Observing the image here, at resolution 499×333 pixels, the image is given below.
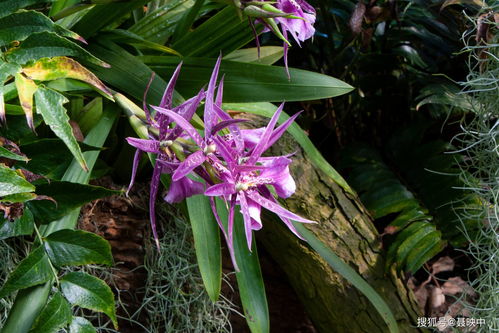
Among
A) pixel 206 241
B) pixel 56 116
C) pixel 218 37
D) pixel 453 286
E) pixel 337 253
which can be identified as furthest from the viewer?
pixel 453 286

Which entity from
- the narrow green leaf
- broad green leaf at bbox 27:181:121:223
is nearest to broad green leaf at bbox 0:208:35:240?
broad green leaf at bbox 27:181:121:223

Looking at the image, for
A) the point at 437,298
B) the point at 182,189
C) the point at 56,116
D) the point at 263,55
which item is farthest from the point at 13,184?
the point at 437,298

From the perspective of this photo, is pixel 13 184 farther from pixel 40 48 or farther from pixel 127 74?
pixel 127 74

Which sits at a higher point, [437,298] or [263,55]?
[263,55]

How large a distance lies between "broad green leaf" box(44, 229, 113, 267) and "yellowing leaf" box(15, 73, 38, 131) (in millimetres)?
170

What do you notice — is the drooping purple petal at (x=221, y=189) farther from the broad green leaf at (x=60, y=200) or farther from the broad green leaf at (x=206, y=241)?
the broad green leaf at (x=206, y=241)

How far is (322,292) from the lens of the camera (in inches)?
50.4

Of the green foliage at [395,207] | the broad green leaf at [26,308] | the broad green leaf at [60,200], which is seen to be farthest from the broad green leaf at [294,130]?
the broad green leaf at [26,308]

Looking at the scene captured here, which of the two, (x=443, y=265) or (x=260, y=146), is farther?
(x=443, y=265)

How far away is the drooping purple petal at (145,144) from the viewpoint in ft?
1.96

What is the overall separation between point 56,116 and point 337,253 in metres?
0.78

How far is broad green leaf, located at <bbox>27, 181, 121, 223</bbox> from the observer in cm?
80

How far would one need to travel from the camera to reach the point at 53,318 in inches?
27.3

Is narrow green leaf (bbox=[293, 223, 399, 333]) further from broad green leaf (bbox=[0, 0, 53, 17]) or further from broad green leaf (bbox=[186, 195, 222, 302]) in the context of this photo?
broad green leaf (bbox=[0, 0, 53, 17])
